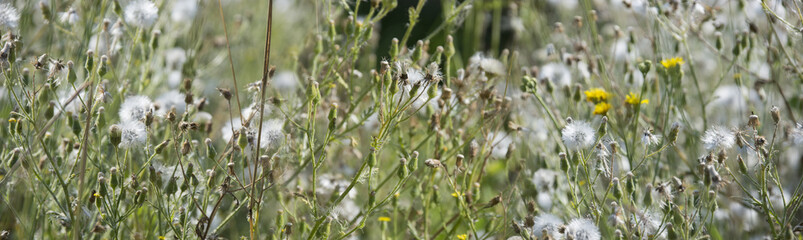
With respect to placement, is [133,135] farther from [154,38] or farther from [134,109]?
[154,38]

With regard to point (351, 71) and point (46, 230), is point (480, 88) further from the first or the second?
point (46, 230)

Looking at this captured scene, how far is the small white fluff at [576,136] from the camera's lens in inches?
52.3

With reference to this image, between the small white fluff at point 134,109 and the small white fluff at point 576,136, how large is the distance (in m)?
0.77

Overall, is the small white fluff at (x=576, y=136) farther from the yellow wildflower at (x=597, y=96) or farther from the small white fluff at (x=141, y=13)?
the small white fluff at (x=141, y=13)

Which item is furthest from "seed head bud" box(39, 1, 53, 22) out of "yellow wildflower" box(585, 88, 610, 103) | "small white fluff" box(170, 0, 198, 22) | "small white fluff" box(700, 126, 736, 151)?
"small white fluff" box(700, 126, 736, 151)

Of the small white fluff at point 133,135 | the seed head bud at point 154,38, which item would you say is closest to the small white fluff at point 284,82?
the seed head bud at point 154,38

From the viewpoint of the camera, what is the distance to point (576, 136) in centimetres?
134

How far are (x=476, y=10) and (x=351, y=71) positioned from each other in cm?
137

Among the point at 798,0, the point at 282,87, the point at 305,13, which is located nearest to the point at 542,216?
the point at 798,0

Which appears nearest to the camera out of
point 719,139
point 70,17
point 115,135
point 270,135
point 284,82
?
point 115,135

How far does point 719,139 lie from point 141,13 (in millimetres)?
1213

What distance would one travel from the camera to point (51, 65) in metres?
1.31

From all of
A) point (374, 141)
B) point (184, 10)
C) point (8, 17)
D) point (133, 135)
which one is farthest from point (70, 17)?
point (184, 10)

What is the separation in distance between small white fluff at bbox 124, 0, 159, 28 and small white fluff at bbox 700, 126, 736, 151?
3.79 feet
